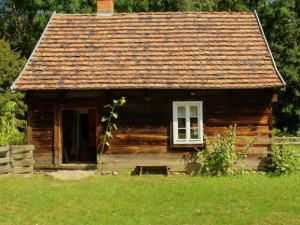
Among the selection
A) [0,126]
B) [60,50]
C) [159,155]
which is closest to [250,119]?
[159,155]

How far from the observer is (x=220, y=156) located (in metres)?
9.33

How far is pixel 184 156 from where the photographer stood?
10297 millimetres

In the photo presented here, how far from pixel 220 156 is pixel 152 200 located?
3.07m

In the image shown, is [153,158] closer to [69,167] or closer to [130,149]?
[130,149]

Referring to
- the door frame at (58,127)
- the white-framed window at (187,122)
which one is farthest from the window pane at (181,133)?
the door frame at (58,127)

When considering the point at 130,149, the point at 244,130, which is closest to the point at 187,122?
the point at 244,130

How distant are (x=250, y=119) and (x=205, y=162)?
2.27m

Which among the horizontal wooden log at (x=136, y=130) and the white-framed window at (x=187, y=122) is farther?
the horizontal wooden log at (x=136, y=130)

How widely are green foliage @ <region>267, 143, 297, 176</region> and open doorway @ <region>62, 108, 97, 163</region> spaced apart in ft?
22.7

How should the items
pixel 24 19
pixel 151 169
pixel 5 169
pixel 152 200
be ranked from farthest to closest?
pixel 24 19, pixel 151 169, pixel 5 169, pixel 152 200

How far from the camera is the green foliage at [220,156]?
9375mm

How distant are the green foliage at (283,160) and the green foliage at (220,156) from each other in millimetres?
1023

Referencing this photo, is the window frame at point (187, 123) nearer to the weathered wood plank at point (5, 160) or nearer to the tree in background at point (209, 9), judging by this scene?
the weathered wood plank at point (5, 160)

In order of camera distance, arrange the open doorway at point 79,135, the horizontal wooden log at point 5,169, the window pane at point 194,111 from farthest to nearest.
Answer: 1. the open doorway at point 79,135
2. the window pane at point 194,111
3. the horizontal wooden log at point 5,169
